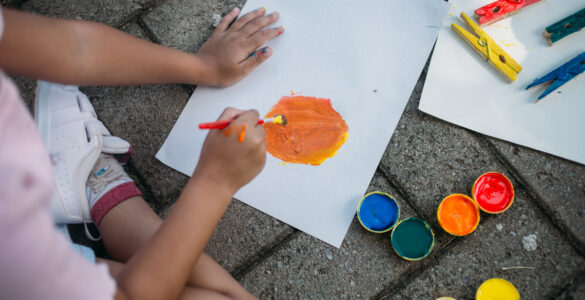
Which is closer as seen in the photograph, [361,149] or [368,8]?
[361,149]

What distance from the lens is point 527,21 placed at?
116 cm

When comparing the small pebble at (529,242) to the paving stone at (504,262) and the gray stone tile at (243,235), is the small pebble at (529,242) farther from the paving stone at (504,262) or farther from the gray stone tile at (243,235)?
the gray stone tile at (243,235)

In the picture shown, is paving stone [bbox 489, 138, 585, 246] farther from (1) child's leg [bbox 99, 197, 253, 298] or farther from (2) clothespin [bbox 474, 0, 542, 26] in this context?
(1) child's leg [bbox 99, 197, 253, 298]

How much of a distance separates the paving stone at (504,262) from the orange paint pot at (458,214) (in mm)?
45

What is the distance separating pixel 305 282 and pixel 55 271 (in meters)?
0.64

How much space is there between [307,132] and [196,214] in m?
0.41

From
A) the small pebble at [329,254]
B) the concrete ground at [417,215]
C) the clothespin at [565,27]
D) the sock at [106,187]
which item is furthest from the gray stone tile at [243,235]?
the clothespin at [565,27]

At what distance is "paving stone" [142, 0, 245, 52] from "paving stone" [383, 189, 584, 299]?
917mm

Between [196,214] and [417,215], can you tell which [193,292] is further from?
[417,215]

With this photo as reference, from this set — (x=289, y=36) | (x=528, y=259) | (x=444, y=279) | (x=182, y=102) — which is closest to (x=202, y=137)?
(x=182, y=102)

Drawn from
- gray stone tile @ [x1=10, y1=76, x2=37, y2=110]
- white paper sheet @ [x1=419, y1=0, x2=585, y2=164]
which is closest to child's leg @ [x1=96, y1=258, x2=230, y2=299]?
gray stone tile @ [x1=10, y1=76, x2=37, y2=110]

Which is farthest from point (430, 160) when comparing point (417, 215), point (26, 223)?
point (26, 223)

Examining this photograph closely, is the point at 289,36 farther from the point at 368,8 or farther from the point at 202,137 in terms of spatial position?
the point at 202,137

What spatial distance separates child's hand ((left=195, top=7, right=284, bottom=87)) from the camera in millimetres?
1098
